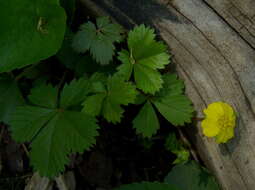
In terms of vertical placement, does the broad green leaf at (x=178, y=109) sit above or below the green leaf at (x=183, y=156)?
above

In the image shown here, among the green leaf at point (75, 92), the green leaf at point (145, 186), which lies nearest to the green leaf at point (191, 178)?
the green leaf at point (145, 186)

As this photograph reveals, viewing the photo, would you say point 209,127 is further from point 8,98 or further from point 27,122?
point 8,98

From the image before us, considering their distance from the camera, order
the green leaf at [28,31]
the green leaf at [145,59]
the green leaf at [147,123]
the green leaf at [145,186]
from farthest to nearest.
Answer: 1. the green leaf at [147,123]
2. the green leaf at [145,59]
3. the green leaf at [145,186]
4. the green leaf at [28,31]

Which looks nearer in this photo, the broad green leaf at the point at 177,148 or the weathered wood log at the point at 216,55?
the weathered wood log at the point at 216,55

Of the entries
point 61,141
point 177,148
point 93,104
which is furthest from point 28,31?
point 177,148

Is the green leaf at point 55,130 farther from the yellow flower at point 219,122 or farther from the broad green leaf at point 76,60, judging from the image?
the yellow flower at point 219,122

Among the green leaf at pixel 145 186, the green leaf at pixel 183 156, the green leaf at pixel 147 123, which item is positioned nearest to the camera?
the green leaf at pixel 145 186
